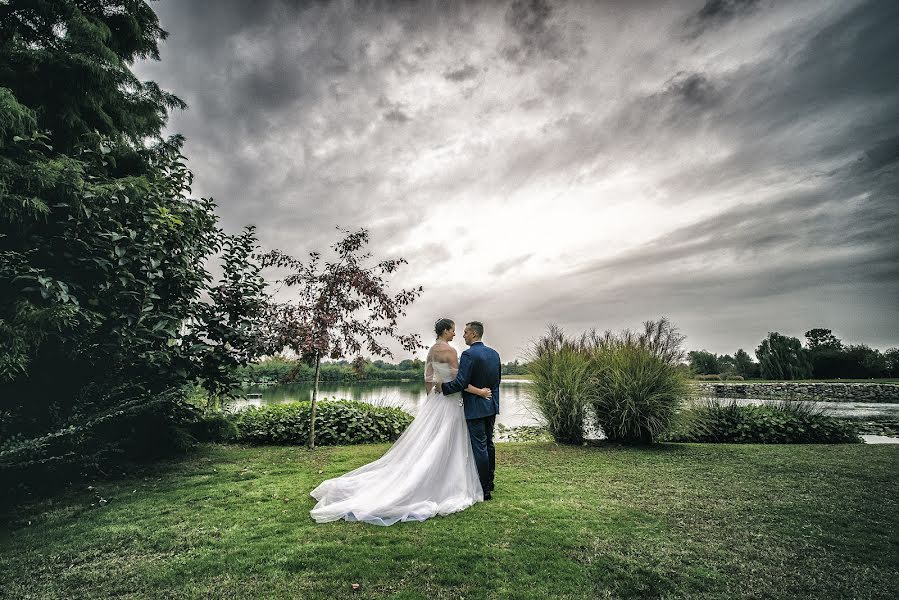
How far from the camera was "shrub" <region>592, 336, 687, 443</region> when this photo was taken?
8273mm

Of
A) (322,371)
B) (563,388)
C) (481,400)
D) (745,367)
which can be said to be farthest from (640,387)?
(745,367)

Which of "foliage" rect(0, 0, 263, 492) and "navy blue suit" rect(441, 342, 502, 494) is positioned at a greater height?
"foliage" rect(0, 0, 263, 492)

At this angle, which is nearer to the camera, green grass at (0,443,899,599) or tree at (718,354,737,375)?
green grass at (0,443,899,599)

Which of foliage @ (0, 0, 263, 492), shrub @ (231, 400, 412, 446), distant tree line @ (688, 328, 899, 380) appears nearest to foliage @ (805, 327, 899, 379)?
distant tree line @ (688, 328, 899, 380)

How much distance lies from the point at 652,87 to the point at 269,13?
10.1 meters

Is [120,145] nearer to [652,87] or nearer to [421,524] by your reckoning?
Answer: [421,524]

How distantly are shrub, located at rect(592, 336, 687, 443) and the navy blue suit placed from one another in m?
4.68

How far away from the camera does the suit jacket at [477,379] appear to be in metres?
4.95

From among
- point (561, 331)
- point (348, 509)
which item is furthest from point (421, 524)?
point (561, 331)

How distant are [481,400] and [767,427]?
9675 millimetres

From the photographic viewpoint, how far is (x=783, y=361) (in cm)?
3716

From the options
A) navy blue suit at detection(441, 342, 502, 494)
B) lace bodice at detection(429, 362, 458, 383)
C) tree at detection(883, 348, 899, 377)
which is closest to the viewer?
navy blue suit at detection(441, 342, 502, 494)

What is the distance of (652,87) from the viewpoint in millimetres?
9922

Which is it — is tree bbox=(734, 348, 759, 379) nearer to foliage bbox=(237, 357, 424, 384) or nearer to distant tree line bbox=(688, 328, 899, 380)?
distant tree line bbox=(688, 328, 899, 380)
